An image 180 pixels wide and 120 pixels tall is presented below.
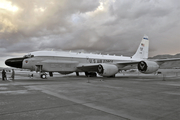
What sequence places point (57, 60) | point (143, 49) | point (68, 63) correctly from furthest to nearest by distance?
point (143, 49) → point (68, 63) → point (57, 60)

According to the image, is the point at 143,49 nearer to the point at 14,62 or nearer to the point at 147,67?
the point at 147,67

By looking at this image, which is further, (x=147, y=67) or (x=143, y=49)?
(x=143, y=49)

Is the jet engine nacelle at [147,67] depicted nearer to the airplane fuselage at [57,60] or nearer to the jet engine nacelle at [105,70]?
the jet engine nacelle at [105,70]

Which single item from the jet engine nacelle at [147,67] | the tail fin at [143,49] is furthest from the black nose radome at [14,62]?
the tail fin at [143,49]

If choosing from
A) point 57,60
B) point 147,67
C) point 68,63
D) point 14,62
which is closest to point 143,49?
point 147,67

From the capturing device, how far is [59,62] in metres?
22.2

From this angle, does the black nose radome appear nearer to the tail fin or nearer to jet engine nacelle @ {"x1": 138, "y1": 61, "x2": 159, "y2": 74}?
jet engine nacelle @ {"x1": 138, "y1": 61, "x2": 159, "y2": 74}

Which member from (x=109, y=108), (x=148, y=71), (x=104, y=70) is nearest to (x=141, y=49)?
(x=148, y=71)

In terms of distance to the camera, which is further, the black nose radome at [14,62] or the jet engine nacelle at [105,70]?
the jet engine nacelle at [105,70]

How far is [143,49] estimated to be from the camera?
33156mm

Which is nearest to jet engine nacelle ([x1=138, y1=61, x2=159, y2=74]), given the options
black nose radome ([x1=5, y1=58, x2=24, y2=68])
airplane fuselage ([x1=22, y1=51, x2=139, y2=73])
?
airplane fuselage ([x1=22, y1=51, x2=139, y2=73])

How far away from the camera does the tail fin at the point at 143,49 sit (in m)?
33.0

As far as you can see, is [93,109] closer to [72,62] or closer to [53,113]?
[53,113]

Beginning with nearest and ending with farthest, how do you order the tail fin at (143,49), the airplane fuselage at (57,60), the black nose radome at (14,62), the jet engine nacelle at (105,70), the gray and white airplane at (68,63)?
the black nose radome at (14,62) → the gray and white airplane at (68,63) → the airplane fuselage at (57,60) → the jet engine nacelle at (105,70) → the tail fin at (143,49)
